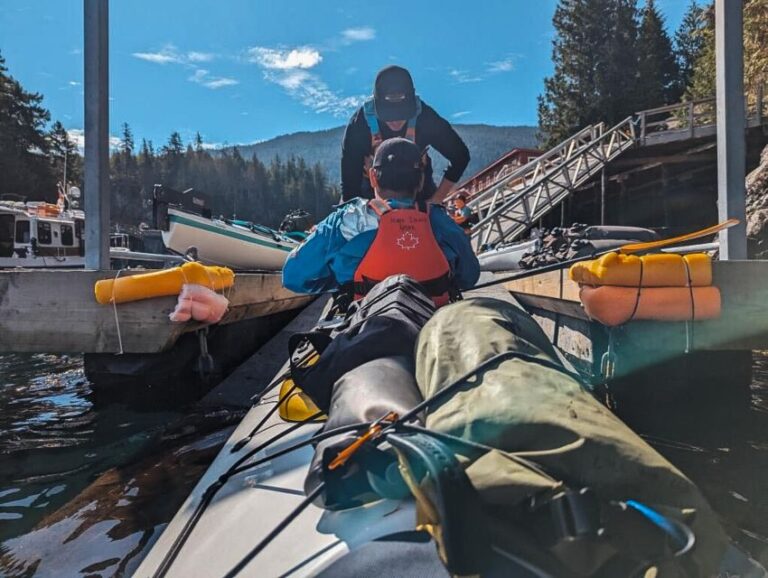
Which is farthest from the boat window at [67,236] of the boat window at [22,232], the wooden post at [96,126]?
the wooden post at [96,126]

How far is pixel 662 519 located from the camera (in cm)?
65

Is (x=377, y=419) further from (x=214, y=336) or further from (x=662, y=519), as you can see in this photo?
(x=214, y=336)

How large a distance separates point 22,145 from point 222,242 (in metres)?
51.2

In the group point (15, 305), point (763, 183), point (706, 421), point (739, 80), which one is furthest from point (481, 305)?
point (763, 183)

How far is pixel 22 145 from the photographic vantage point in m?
48.6

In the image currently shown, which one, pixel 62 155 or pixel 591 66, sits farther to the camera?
pixel 62 155

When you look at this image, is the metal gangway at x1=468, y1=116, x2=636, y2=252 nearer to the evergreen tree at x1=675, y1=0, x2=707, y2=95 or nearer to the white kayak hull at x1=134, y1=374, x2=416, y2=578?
the white kayak hull at x1=134, y1=374, x2=416, y2=578

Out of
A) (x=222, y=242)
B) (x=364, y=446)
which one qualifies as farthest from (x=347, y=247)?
(x=222, y=242)

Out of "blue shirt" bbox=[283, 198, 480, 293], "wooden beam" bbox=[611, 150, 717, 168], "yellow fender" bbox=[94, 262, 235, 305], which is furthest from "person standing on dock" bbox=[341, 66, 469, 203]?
"wooden beam" bbox=[611, 150, 717, 168]

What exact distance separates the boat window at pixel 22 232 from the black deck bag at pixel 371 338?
19.8 meters

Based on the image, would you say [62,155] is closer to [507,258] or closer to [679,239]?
[507,258]

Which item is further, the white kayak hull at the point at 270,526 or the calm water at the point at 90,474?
the calm water at the point at 90,474

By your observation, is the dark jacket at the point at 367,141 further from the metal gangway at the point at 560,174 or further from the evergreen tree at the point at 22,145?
the evergreen tree at the point at 22,145

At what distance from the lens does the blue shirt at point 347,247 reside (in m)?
2.20
